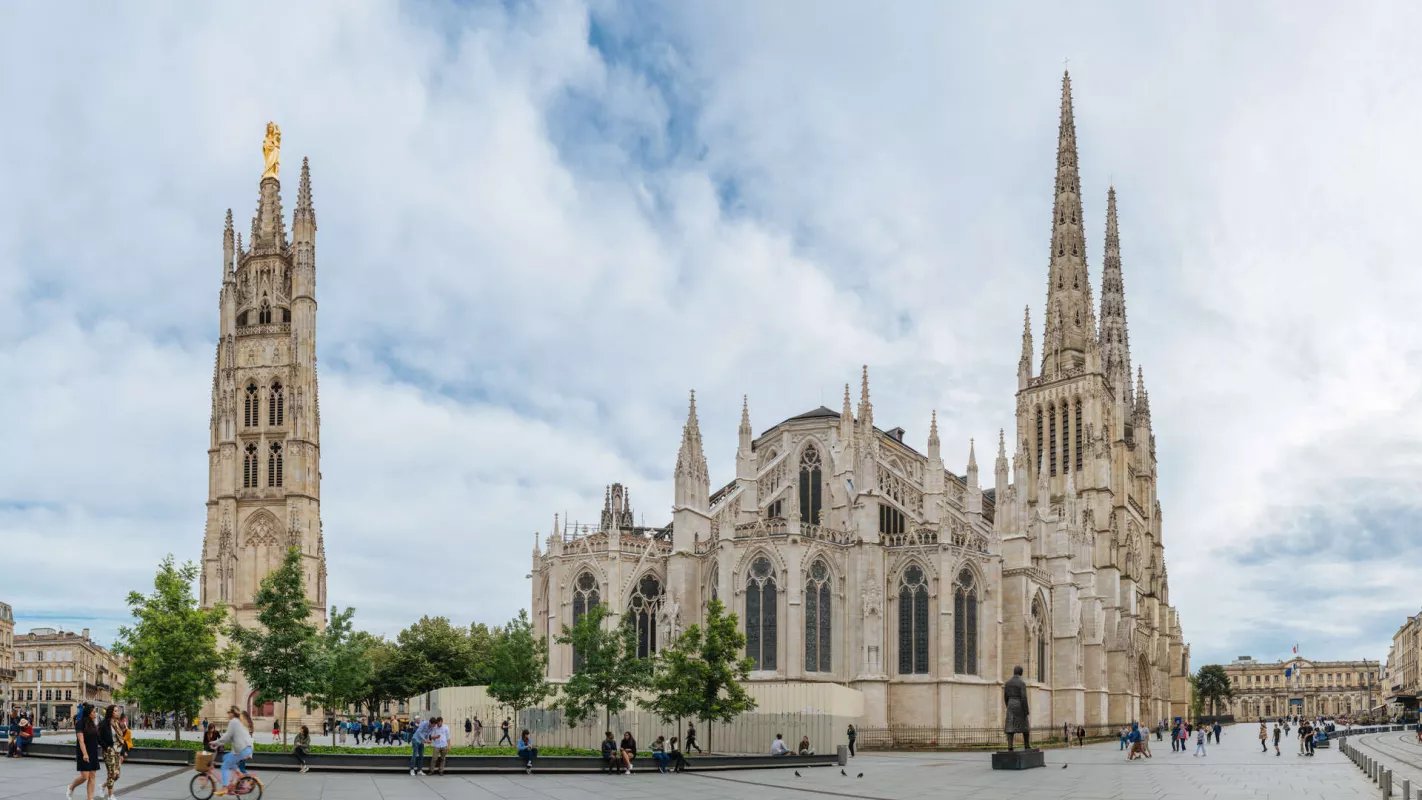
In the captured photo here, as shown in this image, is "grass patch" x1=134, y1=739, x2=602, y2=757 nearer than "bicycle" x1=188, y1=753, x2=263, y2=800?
No

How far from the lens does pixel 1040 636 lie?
60688mm

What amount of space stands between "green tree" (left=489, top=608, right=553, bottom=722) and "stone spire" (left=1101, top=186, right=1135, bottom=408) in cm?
6791

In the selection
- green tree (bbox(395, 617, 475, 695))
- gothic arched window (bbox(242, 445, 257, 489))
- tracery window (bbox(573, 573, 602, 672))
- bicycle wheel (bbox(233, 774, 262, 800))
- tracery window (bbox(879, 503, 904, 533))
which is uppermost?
gothic arched window (bbox(242, 445, 257, 489))

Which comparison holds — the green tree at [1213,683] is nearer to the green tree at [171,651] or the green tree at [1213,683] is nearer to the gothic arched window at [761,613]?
the gothic arched window at [761,613]

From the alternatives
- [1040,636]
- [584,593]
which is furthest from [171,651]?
[1040,636]

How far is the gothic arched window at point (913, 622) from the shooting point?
52.5 m

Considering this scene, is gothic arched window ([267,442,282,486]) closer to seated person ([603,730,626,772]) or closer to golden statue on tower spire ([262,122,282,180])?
golden statue on tower spire ([262,122,282,180])

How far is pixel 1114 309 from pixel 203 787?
98.0 metres

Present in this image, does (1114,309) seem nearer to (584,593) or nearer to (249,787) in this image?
(584,593)

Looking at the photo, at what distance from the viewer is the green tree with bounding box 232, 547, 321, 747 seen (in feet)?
127

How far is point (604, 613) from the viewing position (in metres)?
42.6

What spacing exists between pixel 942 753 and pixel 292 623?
23.8m

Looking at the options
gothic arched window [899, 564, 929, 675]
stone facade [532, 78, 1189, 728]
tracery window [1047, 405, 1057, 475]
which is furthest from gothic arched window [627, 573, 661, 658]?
tracery window [1047, 405, 1057, 475]

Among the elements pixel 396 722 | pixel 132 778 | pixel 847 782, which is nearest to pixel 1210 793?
pixel 847 782
